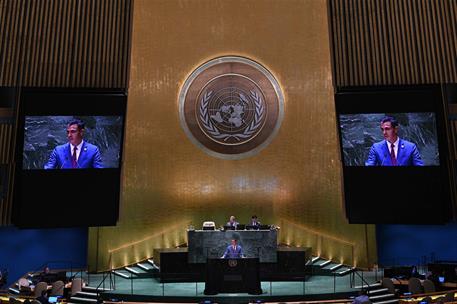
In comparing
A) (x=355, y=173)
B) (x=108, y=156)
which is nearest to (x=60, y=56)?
(x=108, y=156)

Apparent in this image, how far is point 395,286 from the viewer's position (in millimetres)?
11555

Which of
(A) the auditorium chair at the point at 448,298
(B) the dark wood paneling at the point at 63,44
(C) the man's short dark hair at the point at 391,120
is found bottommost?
(A) the auditorium chair at the point at 448,298

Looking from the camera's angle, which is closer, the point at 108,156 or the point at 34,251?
the point at 108,156

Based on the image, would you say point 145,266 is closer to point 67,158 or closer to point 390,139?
point 67,158

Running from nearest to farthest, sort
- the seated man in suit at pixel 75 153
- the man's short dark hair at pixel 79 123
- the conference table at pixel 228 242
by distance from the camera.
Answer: the conference table at pixel 228 242, the seated man in suit at pixel 75 153, the man's short dark hair at pixel 79 123

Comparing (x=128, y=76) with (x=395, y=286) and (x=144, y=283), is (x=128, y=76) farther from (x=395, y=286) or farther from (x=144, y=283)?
(x=395, y=286)

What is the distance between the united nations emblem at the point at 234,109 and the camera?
48.7ft

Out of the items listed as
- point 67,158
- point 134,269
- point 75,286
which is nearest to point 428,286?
point 134,269

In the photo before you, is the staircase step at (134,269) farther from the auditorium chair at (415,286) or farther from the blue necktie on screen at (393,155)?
the blue necktie on screen at (393,155)

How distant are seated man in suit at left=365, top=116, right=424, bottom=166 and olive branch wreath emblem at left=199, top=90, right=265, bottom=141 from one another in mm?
3518

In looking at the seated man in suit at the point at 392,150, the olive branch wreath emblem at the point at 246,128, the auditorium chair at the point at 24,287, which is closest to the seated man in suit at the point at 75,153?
the auditorium chair at the point at 24,287

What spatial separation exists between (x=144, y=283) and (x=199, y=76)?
6.03m

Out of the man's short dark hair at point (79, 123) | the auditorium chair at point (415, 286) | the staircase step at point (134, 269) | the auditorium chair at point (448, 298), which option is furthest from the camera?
the staircase step at point (134, 269)

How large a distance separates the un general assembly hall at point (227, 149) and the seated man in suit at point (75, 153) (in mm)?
35
